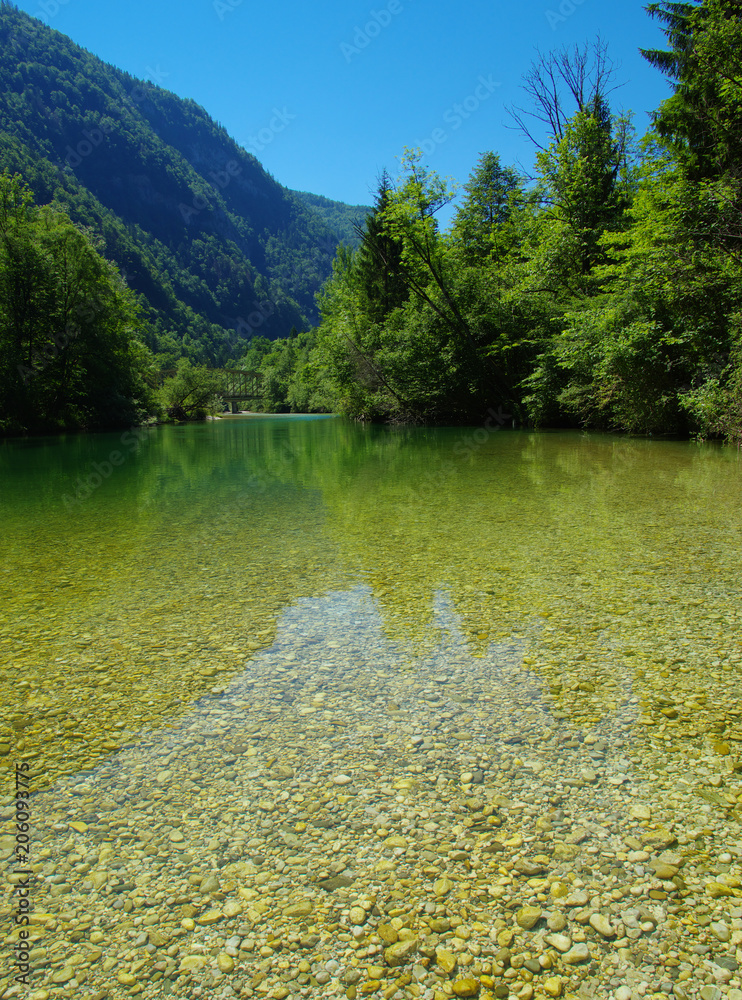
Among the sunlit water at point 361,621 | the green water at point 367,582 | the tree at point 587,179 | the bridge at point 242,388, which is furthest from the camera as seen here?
the bridge at point 242,388

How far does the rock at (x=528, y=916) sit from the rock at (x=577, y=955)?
0.14 m

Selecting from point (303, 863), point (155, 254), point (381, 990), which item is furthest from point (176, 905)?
point (155, 254)

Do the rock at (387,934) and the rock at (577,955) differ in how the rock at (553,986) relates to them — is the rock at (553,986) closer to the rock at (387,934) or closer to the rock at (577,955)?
the rock at (577,955)

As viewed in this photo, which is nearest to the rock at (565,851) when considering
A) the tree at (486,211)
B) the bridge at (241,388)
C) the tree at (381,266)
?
the tree at (486,211)

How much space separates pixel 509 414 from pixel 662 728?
27.9m

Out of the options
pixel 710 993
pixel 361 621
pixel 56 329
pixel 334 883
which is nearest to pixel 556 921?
pixel 710 993

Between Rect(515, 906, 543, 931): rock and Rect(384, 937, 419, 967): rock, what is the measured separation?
1.20ft

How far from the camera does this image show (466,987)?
5.68ft

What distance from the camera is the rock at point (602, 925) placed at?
6.17 feet

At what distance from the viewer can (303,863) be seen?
2.22 metres

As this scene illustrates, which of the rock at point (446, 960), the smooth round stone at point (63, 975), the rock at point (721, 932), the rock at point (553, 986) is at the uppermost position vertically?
the rock at point (721, 932)

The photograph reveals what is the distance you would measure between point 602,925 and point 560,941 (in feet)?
0.54

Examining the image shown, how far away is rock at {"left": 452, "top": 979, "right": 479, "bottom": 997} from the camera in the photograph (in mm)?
1714

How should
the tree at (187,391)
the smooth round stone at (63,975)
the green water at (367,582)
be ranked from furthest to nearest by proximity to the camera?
the tree at (187,391)
the green water at (367,582)
the smooth round stone at (63,975)
